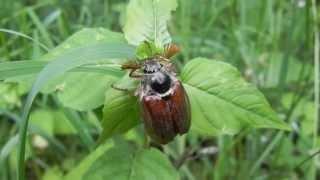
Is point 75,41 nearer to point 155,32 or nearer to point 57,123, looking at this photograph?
point 155,32

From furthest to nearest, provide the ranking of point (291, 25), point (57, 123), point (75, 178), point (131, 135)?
point (291, 25), point (57, 123), point (131, 135), point (75, 178)

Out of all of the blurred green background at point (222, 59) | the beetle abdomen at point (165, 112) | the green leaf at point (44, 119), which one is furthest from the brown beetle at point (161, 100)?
the green leaf at point (44, 119)

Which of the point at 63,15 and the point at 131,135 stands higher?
the point at 63,15

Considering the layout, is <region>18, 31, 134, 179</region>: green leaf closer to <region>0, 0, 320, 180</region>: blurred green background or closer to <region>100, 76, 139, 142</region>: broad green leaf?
<region>100, 76, 139, 142</region>: broad green leaf

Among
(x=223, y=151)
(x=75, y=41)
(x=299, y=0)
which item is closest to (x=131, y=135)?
(x=223, y=151)

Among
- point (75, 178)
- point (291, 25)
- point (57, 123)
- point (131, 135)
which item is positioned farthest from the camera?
point (291, 25)

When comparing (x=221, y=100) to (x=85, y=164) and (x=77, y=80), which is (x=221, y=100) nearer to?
(x=77, y=80)

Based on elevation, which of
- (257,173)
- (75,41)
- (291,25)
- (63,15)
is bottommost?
(257,173)

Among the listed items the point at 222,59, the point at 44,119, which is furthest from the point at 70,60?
the point at 222,59
